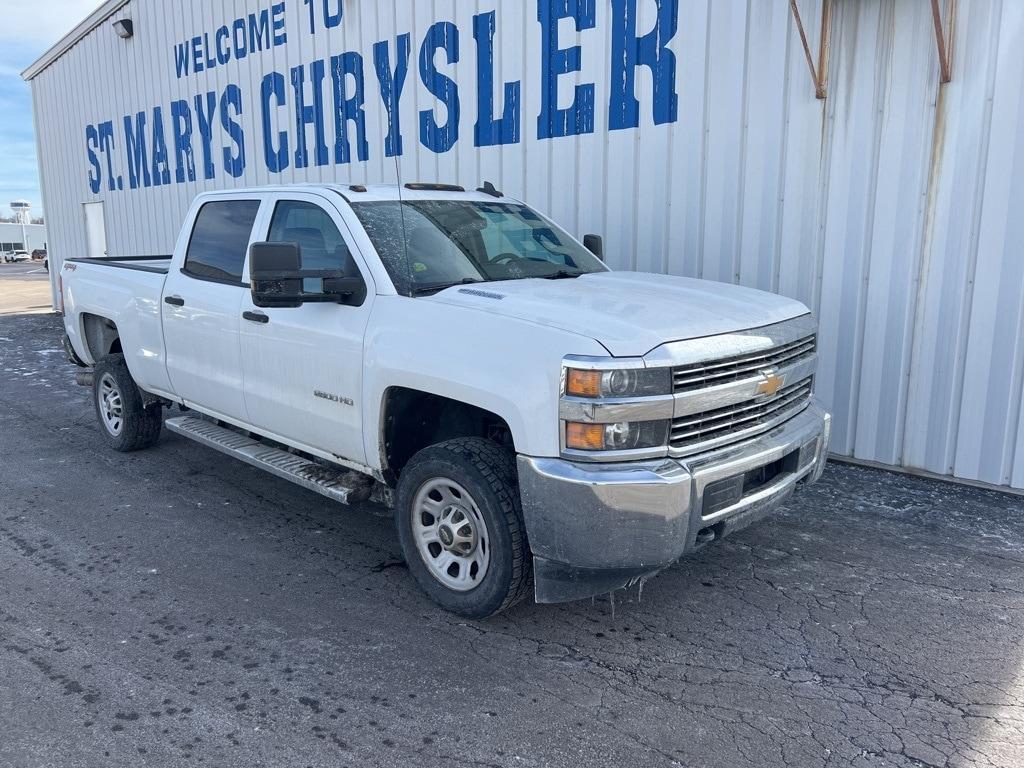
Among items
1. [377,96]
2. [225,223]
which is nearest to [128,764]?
[225,223]

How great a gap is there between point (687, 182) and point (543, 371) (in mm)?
4068

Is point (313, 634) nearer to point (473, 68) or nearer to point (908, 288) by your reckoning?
point (908, 288)

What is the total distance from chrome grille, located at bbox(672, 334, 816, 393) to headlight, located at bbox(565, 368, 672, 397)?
95mm

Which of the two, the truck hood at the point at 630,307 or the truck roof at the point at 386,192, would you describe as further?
the truck roof at the point at 386,192

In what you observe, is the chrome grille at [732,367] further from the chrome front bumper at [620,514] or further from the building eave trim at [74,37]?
the building eave trim at [74,37]

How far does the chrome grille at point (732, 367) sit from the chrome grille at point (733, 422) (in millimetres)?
125

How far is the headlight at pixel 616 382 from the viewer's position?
10.4 ft

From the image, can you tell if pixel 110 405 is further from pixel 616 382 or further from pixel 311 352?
pixel 616 382

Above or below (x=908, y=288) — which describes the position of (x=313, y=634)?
below

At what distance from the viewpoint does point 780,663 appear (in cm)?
344

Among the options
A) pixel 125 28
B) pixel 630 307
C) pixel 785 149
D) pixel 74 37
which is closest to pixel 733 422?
pixel 630 307

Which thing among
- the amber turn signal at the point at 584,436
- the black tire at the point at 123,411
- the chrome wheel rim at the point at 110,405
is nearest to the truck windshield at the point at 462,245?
the amber turn signal at the point at 584,436

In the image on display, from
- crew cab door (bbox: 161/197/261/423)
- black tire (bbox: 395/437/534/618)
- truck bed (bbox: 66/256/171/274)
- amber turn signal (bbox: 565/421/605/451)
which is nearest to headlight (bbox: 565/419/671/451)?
amber turn signal (bbox: 565/421/605/451)

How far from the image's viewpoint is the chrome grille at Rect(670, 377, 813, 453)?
11.1 ft
